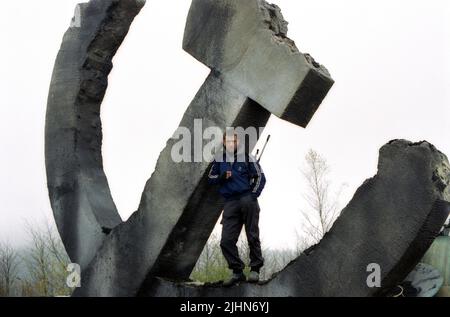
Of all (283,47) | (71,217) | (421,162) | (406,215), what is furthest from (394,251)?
(71,217)

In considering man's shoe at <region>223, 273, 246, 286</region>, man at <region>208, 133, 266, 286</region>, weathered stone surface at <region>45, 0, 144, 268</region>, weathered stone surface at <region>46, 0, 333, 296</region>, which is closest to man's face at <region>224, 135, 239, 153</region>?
man at <region>208, 133, 266, 286</region>

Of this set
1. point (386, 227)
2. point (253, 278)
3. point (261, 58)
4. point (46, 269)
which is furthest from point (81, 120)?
point (46, 269)

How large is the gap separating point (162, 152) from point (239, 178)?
878 mm

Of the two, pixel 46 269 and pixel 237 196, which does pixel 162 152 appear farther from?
pixel 46 269

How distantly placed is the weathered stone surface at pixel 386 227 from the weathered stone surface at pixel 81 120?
8.41ft

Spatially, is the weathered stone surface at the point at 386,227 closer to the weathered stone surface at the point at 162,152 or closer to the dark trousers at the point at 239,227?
the dark trousers at the point at 239,227

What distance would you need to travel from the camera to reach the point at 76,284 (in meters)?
6.84

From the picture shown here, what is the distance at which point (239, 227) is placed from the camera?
5.98 metres

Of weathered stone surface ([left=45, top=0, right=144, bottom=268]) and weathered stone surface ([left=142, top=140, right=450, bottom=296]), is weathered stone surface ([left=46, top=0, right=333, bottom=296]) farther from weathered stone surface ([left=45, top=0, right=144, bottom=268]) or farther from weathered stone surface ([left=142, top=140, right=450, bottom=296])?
weathered stone surface ([left=142, top=140, right=450, bottom=296])

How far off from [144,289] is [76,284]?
0.91 meters

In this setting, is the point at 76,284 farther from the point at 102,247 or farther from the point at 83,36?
the point at 83,36

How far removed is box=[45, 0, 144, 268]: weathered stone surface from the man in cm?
159

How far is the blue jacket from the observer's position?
19.3 ft

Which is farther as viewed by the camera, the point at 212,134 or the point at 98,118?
the point at 98,118
